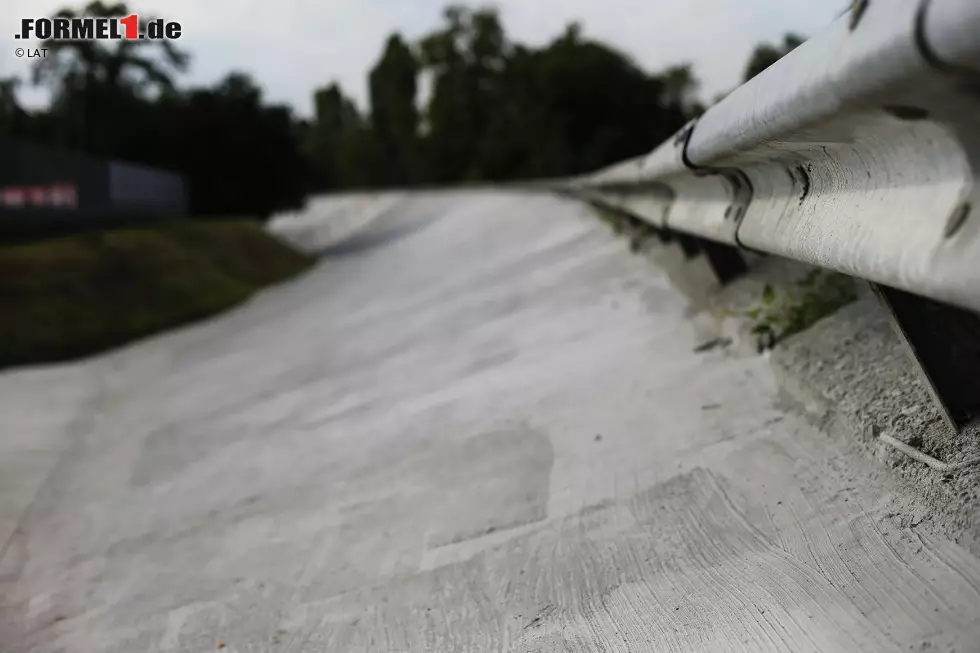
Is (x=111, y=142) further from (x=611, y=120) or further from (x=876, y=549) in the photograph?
(x=876, y=549)

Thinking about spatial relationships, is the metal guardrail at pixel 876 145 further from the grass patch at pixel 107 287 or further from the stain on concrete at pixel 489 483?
the grass patch at pixel 107 287

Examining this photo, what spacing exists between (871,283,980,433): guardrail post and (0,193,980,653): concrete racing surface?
1.25 feet

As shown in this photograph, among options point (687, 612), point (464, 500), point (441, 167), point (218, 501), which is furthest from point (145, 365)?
point (441, 167)

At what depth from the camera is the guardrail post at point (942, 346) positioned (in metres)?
3.25

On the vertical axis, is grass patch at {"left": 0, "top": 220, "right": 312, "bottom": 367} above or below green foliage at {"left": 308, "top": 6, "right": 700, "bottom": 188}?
below

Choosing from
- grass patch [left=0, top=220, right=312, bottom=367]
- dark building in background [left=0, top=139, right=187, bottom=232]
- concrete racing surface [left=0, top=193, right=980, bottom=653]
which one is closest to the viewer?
concrete racing surface [left=0, top=193, right=980, bottom=653]

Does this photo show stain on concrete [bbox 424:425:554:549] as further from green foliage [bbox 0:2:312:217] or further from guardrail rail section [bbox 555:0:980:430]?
green foliage [bbox 0:2:312:217]

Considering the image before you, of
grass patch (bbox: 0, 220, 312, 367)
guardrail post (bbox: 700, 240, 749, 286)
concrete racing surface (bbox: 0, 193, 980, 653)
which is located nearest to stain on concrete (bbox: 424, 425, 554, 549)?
concrete racing surface (bbox: 0, 193, 980, 653)

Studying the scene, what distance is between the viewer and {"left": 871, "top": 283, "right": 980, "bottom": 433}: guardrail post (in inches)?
128

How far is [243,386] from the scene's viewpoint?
363 inches

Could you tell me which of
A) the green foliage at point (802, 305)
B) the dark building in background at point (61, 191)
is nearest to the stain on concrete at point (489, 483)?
the green foliage at point (802, 305)

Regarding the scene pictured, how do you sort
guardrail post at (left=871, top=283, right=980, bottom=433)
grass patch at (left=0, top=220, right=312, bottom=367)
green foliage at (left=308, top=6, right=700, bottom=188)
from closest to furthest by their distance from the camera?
guardrail post at (left=871, top=283, right=980, bottom=433) < grass patch at (left=0, top=220, right=312, bottom=367) < green foliage at (left=308, top=6, right=700, bottom=188)

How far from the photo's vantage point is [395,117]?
312 ft

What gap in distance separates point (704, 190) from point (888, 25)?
366 cm
